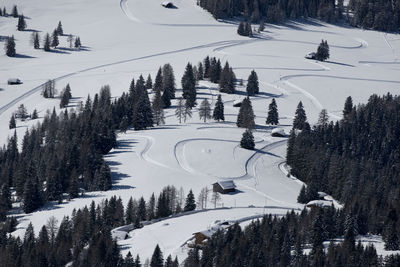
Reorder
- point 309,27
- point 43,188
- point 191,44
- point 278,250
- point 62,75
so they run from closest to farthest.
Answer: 1. point 278,250
2. point 43,188
3. point 62,75
4. point 191,44
5. point 309,27

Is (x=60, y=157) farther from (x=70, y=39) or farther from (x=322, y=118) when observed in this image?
(x=70, y=39)

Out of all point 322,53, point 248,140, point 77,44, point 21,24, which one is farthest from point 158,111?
point 21,24

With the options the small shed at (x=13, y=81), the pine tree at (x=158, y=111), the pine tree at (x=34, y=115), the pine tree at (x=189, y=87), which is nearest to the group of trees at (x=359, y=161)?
the pine tree at (x=189, y=87)

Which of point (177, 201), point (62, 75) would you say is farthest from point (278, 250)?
point (62, 75)

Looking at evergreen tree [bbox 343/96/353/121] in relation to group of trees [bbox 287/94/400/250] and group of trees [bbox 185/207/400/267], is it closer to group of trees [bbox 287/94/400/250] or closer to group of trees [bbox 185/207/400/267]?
group of trees [bbox 287/94/400/250]

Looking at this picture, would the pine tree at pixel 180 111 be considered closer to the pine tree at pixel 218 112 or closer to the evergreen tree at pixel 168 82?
the pine tree at pixel 218 112

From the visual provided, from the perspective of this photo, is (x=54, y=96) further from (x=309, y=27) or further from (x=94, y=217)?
(x=309, y=27)

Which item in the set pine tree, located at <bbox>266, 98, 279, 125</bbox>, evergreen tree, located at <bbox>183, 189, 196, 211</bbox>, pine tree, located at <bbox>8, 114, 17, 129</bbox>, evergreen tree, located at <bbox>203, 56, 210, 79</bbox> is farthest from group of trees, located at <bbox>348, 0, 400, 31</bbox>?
evergreen tree, located at <bbox>183, 189, 196, 211</bbox>
